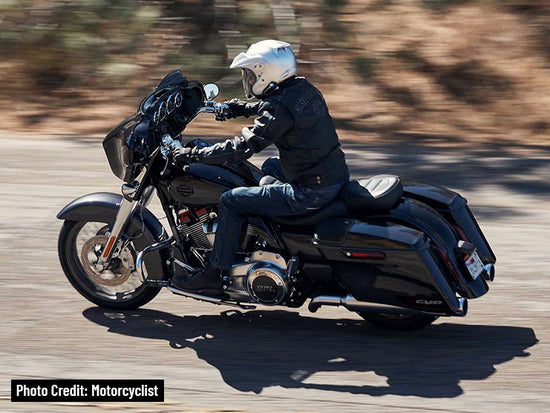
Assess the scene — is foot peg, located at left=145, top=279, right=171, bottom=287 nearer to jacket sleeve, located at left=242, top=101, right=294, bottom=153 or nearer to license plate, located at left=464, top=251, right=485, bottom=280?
jacket sleeve, located at left=242, top=101, right=294, bottom=153

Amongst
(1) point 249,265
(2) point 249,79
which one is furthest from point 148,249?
(2) point 249,79

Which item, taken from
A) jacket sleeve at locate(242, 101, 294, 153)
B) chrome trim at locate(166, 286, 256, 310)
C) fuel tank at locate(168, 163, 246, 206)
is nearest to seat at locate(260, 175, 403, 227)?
fuel tank at locate(168, 163, 246, 206)

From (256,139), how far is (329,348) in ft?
4.64

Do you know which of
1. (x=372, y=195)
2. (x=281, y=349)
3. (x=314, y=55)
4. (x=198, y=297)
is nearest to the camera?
(x=372, y=195)

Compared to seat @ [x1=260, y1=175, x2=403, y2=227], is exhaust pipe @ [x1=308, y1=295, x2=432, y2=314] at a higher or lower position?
lower

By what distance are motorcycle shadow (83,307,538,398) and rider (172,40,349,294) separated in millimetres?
571

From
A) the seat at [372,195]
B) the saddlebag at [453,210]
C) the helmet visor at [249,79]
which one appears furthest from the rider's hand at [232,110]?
the saddlebag at [453,210]

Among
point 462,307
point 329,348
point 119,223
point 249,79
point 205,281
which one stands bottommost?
point 329,348

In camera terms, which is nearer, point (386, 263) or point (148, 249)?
point (386, 263)

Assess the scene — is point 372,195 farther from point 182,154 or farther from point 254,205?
point 182,154

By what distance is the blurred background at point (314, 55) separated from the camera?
47.9 ft

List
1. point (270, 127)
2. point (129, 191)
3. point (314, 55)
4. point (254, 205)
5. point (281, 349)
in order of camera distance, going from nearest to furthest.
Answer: point (270, 127) < point (254, 205) < point (281, 349) < point (129, 191) < point (314, 55)

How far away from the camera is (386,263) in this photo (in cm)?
605

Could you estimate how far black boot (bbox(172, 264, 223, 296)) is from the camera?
6.49 m
